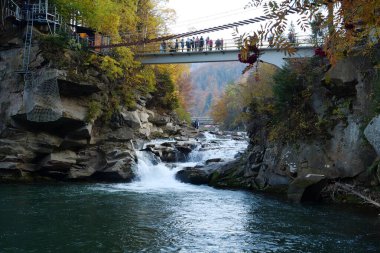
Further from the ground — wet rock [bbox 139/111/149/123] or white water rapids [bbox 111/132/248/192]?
wet rock [bbox 139/111/149/123]

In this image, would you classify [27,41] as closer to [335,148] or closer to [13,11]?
[13,11]

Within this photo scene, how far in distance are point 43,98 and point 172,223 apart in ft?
42.8

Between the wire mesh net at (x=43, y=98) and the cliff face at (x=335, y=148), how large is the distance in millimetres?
11823

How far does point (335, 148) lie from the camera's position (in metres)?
17.4

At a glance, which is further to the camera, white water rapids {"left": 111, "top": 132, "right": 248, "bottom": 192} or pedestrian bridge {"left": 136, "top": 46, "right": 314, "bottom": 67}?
pedestrian bridge {"left": 136, "top": 46, "right": 314, "bottom": 67}

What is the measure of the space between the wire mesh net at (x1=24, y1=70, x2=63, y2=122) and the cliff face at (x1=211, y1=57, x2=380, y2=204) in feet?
38.8

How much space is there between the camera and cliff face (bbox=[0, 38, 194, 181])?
2180 centimetres

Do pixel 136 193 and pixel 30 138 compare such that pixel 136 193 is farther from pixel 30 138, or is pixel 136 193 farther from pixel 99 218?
pixel 30 138

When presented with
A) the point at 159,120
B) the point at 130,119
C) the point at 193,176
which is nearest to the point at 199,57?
the point at 130,119

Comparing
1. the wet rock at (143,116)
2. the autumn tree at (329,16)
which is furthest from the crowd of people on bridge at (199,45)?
the autumn tree at (329,16)

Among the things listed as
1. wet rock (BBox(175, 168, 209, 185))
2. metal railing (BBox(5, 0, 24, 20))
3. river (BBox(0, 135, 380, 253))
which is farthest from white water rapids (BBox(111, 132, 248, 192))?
metal railing (BBox(5, 0, 24, 20))

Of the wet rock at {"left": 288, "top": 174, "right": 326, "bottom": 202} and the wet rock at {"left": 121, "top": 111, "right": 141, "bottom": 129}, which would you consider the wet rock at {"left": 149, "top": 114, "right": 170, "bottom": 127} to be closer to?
the wet rock at {"left": 121, "top": 111, "right": 141, "bottom": 129}

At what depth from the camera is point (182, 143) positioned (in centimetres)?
2892

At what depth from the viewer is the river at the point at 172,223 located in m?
9.83
